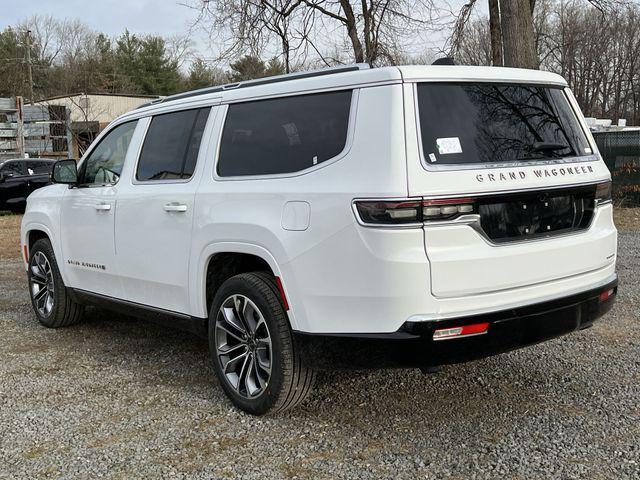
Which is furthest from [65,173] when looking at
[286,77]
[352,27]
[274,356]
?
[352,27]

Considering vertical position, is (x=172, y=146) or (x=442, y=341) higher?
(x=172, y=146)

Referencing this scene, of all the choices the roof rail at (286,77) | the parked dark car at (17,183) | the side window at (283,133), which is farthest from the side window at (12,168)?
the side window at (283,133)

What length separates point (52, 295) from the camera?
5832 mm

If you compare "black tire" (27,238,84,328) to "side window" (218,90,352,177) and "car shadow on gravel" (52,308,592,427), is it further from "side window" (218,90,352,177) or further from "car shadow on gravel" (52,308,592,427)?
"side window" (218,90,352,177)

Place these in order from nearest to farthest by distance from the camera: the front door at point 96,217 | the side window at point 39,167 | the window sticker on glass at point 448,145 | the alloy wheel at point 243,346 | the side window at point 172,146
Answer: the window sticker on glass at point 448,145
the alloy wheel at point 243,346
the side window at point 172,146
the front door at point 96,217
the side window at point 39,167

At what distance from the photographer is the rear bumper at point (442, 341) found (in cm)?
301

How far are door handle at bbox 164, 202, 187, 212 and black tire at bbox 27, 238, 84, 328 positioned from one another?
2002 mm

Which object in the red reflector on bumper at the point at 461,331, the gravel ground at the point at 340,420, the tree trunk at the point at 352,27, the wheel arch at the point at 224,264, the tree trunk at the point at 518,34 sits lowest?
the gravel ground at the point at 340,420

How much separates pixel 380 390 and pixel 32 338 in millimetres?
3245

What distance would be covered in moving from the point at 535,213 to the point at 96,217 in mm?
3232

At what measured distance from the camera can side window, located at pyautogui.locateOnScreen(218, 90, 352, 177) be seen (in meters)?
3.31

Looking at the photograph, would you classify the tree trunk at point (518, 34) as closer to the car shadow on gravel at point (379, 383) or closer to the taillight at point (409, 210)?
the car shadow on gravel at point (379, 383)

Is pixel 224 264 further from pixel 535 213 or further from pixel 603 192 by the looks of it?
pixel 603 192

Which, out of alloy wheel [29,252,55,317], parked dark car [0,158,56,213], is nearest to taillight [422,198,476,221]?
alloy wheel [29,252,55,317]
